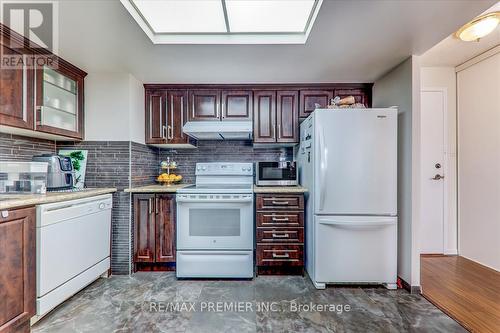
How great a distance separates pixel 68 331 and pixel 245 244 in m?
1.53

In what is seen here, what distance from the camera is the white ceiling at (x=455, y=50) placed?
2.48 metres

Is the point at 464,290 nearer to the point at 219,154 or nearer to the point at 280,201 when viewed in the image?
the point at 280,201

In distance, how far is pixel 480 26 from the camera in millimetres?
2010

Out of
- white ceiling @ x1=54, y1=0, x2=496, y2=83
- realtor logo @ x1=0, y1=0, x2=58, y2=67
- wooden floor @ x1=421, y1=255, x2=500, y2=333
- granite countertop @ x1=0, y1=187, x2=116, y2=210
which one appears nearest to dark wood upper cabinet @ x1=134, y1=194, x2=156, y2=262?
granite countertop @ x1=0, y1=187, x2=116, y2=210

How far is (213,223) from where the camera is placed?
8.41ft

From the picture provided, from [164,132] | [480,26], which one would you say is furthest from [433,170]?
[164,132]

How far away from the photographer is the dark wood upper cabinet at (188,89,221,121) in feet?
9.87

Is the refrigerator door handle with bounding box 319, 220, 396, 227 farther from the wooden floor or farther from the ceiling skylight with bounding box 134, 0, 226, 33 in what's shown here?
the ceiling skylight with bounding box 134, 0, 226, 33

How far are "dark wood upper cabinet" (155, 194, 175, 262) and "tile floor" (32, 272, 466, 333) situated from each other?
0.32 metres

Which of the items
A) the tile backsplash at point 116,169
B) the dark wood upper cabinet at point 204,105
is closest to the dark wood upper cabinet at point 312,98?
the dark wood upper cabinet at point 204,105

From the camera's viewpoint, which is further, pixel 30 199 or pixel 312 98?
pixel 312 98

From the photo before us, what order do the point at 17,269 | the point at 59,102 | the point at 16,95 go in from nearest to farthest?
1. the point at 17,269
2. the point at 16,95
3. the point at 59,102

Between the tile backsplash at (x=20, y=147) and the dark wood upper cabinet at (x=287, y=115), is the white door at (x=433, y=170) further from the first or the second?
the tile backsplash at (x=20, y=147)

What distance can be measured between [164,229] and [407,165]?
8.48 ft
